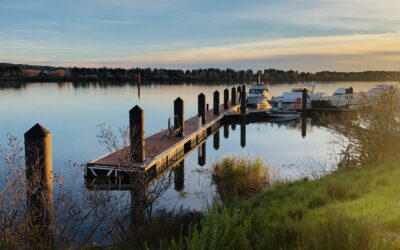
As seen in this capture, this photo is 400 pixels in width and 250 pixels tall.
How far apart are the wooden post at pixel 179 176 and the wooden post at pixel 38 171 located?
704 cm

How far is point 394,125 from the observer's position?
1166 cm

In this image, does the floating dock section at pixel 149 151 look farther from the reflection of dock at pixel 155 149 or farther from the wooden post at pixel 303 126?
the wooden post at pixel 303 126

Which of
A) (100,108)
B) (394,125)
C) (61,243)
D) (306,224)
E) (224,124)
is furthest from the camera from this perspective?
(100,108)

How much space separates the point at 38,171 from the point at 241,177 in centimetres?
739

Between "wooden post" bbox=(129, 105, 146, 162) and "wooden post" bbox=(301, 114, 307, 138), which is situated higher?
"wooden post" bbox=(129, 105, 146, 162)

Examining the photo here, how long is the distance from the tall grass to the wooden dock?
2248mm

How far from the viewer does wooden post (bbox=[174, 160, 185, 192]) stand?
14.0m

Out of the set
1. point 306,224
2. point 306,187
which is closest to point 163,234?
point 306,224

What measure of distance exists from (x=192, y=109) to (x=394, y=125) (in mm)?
30886

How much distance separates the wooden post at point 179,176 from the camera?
46.0 feet

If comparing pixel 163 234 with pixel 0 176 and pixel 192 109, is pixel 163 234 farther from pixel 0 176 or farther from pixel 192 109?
pixel 192 109

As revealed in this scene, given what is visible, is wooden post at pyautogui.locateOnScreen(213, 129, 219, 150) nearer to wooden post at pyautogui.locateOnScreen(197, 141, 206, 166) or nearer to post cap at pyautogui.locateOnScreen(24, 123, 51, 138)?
wooden post at pyautogui.locateOnScreen(197, 141, 206, 166)

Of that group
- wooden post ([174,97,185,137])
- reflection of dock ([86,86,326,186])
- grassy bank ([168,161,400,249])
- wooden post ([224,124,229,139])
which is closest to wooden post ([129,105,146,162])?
reflection of dock ([86,86,326,186])

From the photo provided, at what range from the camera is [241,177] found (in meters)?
13.0
